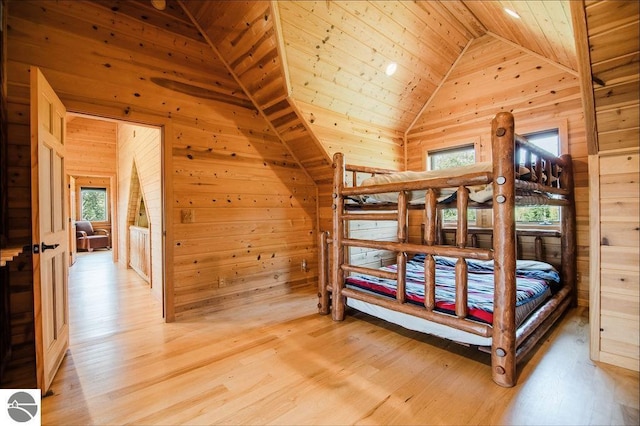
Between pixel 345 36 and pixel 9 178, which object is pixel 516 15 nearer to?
pixel 345 36

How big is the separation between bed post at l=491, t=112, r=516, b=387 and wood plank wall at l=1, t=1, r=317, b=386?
2564 mm

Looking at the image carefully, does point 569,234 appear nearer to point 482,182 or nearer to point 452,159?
point 452,159

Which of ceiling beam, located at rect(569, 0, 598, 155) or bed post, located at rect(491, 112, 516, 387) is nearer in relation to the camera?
ceiling beam, located at rect(569, 0, 598, 155)

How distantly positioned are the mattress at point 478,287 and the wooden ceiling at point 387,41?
2096mm

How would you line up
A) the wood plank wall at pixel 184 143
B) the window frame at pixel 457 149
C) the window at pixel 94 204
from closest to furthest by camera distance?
the wood plank wall at pixel 184 143 → the window frame at pixel 457 149 → the window at pixel 94 204

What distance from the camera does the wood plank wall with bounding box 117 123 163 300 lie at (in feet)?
11.7

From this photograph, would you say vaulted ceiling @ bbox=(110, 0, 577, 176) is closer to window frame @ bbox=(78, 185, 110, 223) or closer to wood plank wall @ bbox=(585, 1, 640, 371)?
wood plank wall @ bbox=(585, 1, 640, 371)

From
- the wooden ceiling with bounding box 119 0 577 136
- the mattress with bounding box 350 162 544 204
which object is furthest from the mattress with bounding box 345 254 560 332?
the wooden ceiling with bounding box 119 0 577 136

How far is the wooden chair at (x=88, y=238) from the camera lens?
8.03 metres

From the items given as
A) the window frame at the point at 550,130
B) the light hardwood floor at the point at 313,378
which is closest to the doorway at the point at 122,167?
the light hardwood floor at the point at 313,378

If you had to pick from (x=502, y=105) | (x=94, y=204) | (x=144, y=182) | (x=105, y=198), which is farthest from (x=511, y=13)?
(x=94, y=204)

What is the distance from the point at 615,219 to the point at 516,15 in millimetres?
2129

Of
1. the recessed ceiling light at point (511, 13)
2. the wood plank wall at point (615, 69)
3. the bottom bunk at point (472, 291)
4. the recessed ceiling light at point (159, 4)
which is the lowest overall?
the bottom bunk at point (472, 291)

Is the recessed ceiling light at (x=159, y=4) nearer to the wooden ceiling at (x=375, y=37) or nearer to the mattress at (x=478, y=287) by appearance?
the wooden ceiling at (x=375, y=37)
